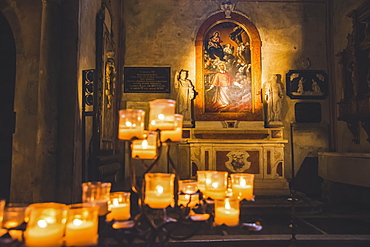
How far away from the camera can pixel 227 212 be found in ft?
5.00

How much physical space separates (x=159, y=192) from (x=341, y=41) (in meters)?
7.27

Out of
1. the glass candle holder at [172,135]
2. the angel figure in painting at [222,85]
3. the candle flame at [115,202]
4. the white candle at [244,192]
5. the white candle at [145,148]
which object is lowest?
the candle flame at [115,202]

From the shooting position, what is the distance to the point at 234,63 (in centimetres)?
762

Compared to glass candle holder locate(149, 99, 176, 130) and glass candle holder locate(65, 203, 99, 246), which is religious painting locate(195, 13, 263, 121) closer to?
glass candle holder locate(149, 99, 176, 130)

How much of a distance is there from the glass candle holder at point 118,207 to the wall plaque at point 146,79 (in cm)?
586

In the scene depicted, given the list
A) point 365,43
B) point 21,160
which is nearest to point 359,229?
point 365,43

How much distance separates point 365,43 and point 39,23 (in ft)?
19.3

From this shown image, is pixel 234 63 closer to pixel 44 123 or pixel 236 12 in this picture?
pixel 236 12

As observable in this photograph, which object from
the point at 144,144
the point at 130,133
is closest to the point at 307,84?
the point at 144,144

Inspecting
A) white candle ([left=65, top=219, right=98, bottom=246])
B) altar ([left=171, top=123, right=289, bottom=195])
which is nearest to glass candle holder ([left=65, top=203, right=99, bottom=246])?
white candle ([left=65, top=219, right=98, bottom=246])

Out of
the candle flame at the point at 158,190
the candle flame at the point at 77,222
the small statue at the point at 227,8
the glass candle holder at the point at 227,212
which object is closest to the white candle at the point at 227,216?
the glass candle holder at the point at 227,212

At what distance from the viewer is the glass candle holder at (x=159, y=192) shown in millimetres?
1556

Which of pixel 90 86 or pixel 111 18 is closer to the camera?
pixel 90 86

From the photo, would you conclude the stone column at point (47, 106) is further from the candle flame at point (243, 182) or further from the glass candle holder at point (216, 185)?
the candle flame at point (243, 182)
